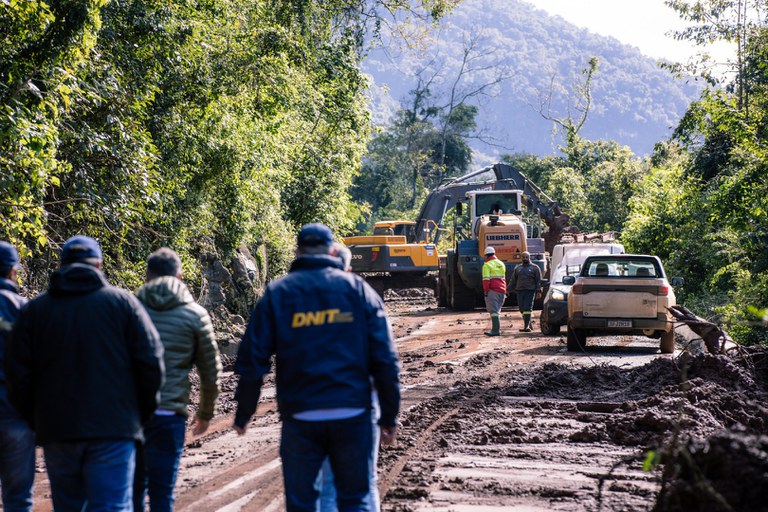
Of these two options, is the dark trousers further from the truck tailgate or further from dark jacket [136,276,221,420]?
dark jacket [136,276,221,420]

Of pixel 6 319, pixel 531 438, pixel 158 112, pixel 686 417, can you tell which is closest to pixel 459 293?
pixel 158 112

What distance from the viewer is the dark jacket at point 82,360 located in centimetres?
478

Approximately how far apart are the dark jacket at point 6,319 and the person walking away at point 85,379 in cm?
61

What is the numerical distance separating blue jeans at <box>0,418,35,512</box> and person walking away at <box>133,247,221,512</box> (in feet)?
2.04

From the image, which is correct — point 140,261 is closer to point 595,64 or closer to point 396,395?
point 396,395

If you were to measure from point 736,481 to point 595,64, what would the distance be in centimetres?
7369

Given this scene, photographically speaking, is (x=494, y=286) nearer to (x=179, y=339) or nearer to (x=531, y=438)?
(x=531, y=438)

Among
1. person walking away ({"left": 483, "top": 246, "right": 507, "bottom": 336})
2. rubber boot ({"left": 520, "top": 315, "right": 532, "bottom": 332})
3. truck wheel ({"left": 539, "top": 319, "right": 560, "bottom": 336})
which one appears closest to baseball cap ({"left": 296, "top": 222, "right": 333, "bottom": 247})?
person walking away ({"left": 483, "top": 246, "right": 507, "bottom": 336})

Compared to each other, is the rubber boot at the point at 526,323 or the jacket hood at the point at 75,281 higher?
the jacket hood at the point at 75,281

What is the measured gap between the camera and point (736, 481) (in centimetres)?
466

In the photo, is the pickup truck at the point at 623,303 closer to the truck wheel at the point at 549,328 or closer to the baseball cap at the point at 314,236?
the truck wheel at the point at 549,328

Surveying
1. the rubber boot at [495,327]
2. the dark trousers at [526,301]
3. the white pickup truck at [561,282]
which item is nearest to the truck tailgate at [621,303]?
the white pickup truck at [561,282]

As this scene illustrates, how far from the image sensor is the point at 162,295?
5.72 meters

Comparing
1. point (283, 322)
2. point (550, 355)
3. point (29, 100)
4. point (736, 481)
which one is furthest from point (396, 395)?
point (550, 355)
